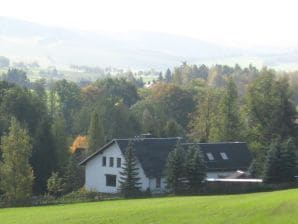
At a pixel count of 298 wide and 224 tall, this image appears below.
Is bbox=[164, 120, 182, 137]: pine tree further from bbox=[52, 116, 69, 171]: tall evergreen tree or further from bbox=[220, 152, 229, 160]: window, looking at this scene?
bbox=[220, 152, 229, 160]: window

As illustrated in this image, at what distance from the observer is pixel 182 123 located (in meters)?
125

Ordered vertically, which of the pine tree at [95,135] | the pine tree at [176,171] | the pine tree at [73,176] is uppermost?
the pine tree at [95,135]

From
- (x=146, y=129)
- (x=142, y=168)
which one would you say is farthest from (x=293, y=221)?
(x=146, y=129)

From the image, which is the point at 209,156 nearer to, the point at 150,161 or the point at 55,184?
the point at 150,161

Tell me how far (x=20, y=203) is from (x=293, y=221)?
26.2 m

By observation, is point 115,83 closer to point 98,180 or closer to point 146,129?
point 146,129

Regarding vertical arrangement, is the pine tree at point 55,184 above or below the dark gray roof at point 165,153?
below

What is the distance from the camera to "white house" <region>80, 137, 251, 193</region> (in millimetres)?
67000

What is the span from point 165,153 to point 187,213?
30.2 m

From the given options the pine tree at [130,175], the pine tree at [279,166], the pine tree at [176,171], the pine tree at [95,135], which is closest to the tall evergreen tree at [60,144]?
the pine tree at [95,135]

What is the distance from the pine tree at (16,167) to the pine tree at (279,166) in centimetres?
1782

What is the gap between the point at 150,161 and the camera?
6800 centimetres

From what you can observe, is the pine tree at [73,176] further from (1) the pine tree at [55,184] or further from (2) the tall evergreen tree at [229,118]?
(2) the tall evergreen tree at [229,118]

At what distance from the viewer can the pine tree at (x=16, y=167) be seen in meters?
58.8
